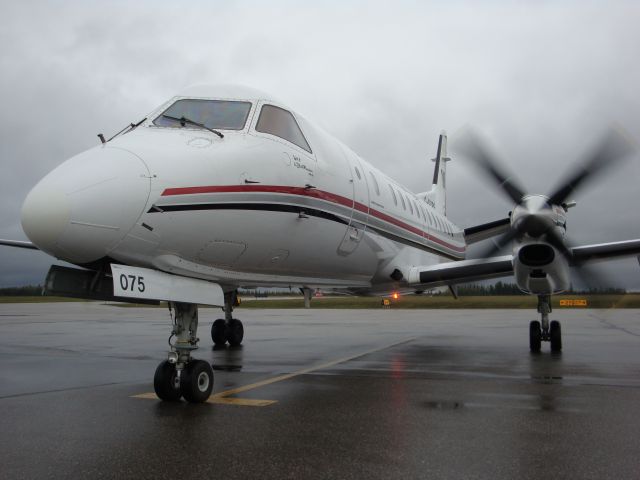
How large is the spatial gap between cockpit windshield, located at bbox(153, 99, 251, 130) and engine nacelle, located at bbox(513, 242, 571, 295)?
582 cm

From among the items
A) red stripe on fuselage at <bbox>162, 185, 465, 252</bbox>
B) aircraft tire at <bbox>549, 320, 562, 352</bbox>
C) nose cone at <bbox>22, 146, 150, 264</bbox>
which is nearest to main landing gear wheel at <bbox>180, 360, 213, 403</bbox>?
nose cone at <bbox>22, 146, 150, 264</bbox>

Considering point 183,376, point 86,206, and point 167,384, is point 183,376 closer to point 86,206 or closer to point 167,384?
point 167,384

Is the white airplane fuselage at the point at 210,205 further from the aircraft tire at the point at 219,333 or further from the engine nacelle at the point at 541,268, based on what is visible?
the aircraft tire at the point at 219,333

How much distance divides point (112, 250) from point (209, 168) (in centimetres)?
134

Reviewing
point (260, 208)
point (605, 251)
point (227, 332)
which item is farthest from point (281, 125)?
point (227, 332)

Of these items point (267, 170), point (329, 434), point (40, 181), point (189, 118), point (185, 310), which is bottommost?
point (329, 434)

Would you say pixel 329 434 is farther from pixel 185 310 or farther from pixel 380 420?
pixel 185 310

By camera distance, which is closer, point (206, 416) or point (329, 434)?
A: point (329, 434)

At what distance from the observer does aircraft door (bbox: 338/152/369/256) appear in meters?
9.24

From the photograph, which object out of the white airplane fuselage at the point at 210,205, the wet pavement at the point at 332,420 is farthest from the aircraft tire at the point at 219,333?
the white airplane fuselage at the point at 210,205

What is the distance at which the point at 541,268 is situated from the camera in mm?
10375

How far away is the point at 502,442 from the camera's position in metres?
4.73

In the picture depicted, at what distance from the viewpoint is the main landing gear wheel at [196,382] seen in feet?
21.4

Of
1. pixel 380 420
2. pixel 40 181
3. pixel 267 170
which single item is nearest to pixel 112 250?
pixel 40 181
